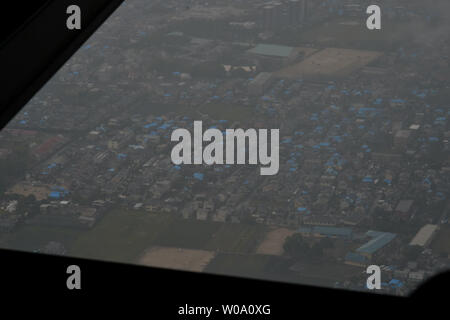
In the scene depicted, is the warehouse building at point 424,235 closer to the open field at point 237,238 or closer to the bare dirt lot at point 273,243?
the bare dirt lot at point 273,243

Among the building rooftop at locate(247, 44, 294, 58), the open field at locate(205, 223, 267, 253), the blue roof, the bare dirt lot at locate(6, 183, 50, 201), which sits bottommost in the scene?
the open field at locate(205, 223, 267, 253)

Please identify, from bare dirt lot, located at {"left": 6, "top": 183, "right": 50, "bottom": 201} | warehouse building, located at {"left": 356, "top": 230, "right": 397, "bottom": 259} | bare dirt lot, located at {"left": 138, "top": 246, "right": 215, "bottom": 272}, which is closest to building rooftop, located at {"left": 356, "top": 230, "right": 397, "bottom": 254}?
warehouse building, located at {"left": 356, "top": 230, "right": 397, "bottom": 259}

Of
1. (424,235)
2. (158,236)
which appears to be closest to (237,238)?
(158,236)

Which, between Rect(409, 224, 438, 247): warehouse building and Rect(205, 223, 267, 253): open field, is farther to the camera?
Rect(205, 223, 267, 253): open field

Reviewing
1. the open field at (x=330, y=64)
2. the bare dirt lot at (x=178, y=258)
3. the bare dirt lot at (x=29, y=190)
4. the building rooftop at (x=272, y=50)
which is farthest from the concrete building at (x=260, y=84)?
the bare dirt lot at (x=178, y=258)

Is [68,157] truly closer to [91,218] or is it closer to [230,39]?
[91,218]

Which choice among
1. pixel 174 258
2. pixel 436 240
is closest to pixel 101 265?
pixel 174 258

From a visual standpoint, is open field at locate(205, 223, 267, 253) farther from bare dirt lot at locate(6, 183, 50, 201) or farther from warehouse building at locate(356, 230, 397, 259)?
bare dirt lot at locate(6, 183, 50, 201)
